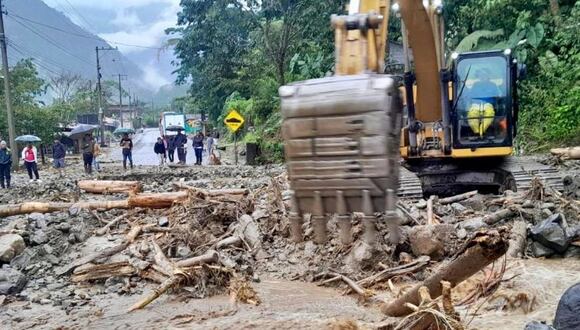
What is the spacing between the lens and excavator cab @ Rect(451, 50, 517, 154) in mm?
9227

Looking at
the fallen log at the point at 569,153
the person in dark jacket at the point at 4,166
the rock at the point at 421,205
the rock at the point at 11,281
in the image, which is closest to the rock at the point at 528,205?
the rock at the point at 421,205

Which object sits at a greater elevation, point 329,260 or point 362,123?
point 362,123

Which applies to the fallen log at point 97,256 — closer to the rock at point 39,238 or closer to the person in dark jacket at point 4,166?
the rock at point 39,238

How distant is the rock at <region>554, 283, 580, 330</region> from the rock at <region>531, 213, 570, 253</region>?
2873 millimetres

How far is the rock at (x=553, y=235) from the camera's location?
277 inches

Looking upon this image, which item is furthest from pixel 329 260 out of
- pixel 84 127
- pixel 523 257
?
pixel 84 127

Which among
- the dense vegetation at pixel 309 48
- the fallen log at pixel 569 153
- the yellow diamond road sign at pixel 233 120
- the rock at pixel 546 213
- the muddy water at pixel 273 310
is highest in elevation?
the dense vegetation at pixel 309 48

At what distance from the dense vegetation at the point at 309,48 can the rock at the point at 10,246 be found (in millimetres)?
11312

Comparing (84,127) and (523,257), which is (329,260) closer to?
(523,257)

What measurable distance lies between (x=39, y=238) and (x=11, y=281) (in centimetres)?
146

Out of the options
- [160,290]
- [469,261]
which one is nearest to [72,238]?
[160,290]

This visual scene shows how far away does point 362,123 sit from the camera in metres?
3.75

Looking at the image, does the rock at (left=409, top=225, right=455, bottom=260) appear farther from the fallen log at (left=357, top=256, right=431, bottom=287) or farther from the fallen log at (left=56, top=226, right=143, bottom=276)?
the fallen log at (left=56, top=226, right=143, bottom=276)

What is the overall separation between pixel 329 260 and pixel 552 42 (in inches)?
486
